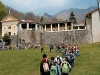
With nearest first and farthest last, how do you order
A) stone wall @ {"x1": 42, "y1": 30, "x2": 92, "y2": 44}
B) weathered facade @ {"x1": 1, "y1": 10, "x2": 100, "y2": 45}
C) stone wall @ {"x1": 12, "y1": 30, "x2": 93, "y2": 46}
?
weathered facade @ {"x1": 1, "y1": 10, "x2": 100, "y2": 45}, stone wall @ {"x1": 42, "y1": 30, "x2": 92, "y2": 44}, stone wall @ {"x1": 12, "y1": 30, "x2": 93, "y2": 46}

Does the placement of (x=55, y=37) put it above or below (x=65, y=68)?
above

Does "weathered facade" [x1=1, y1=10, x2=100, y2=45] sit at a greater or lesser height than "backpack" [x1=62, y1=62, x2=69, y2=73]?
greater

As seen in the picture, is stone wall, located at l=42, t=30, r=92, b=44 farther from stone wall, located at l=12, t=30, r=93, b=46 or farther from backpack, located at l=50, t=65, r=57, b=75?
backpack, located at l=50, t=65, r=57, b=75

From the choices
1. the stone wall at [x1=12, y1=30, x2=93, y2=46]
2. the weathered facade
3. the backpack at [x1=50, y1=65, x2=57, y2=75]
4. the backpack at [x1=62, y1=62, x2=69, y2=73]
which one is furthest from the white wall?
the backpack at [x1=50, y1=65, x2=57, y2=75]

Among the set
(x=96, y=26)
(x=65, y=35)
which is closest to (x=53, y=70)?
(x=96, y=26)

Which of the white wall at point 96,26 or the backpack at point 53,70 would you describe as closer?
the backpack at point 53,70

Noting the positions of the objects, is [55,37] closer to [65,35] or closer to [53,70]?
[65,35]

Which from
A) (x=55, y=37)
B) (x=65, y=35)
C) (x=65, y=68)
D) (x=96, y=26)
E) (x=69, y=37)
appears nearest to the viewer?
(x=65, y=68)

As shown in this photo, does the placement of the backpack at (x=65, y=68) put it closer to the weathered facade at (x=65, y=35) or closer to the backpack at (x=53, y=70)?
the backpack at (x=53, y=70)

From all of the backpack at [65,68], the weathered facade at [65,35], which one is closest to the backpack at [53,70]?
the backpack at [65,68]

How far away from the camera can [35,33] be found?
6962cm

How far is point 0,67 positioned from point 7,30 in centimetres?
5954

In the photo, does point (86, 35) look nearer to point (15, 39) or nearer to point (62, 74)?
point (15, 39)

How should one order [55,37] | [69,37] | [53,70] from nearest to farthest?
1. [53,70]
2. [69,37]
3. [55,37]
